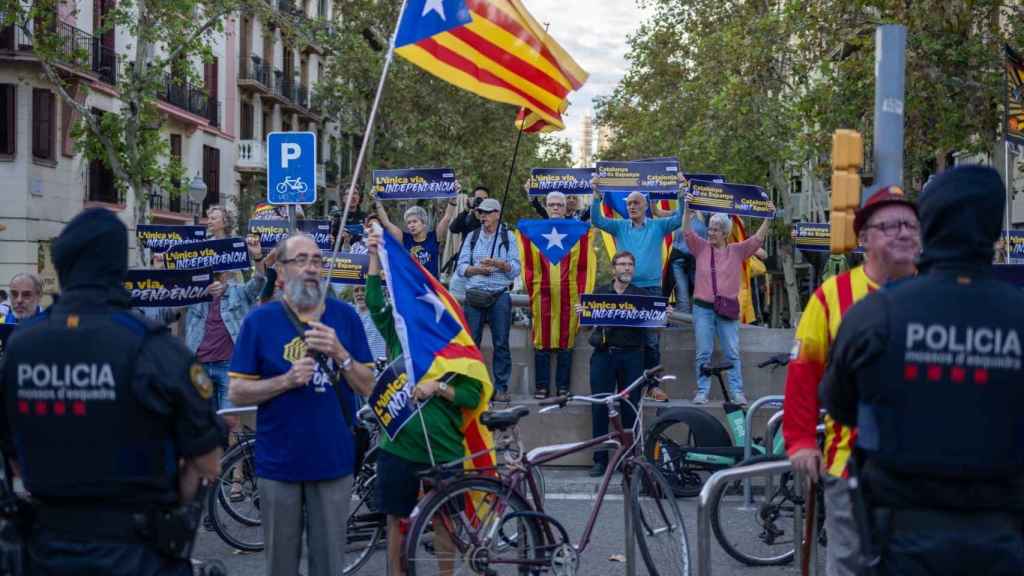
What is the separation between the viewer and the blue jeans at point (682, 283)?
45.9ft

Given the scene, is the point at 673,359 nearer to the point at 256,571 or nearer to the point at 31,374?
the point at 256,571

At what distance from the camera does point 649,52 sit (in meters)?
39.4

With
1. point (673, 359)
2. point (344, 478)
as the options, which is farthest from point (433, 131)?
point (344, 478)

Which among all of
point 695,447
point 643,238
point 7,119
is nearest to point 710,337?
point 643,238

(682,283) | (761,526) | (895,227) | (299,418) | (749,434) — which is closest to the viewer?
(895,227)

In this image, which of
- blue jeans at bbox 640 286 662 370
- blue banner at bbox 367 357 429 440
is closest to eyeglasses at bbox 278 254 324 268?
blue banner at bbox 367 357 429 440

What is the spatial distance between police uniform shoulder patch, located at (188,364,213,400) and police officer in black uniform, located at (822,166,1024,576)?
82.5 inches

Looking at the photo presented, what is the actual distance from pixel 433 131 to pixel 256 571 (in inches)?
1293

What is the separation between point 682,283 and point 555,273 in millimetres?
1519

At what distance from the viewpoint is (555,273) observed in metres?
13.4

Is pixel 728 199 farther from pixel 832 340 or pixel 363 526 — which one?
pixel 832 340

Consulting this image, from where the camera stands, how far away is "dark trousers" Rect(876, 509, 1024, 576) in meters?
3.89

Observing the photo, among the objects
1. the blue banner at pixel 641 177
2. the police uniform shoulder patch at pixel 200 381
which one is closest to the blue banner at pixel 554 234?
the blue banner at pixel 641 177

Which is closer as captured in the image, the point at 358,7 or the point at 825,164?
the point at 825,164
